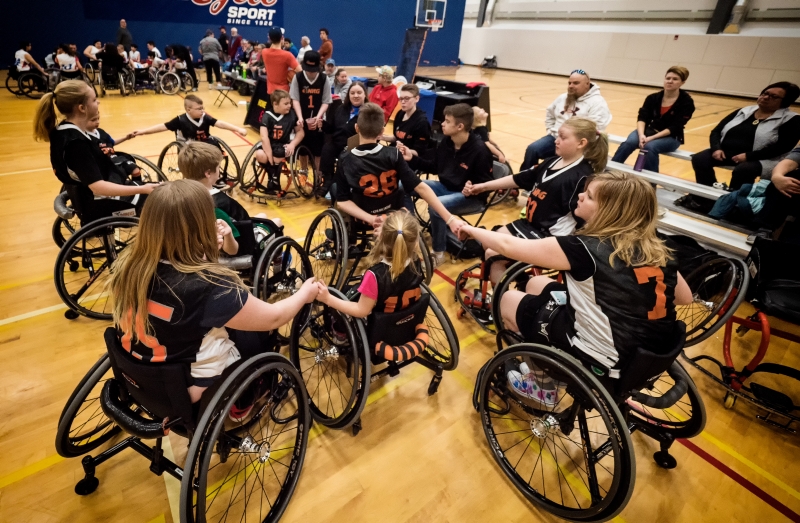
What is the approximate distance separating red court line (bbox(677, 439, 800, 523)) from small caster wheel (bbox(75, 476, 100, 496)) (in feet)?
10.1

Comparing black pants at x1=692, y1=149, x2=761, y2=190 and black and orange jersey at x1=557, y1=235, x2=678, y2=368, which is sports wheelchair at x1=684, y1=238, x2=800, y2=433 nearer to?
black and orange jersey at x1=557, y1=235, x2=678, y2=368

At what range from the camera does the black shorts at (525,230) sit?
9.38ft

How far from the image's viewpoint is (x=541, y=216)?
9.50ft

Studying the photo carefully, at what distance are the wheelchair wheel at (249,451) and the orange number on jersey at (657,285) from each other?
147 cm

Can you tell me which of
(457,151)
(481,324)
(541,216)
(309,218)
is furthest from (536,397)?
(309,218)

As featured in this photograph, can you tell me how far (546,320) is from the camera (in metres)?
2.02

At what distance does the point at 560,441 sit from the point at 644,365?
34.2 inches

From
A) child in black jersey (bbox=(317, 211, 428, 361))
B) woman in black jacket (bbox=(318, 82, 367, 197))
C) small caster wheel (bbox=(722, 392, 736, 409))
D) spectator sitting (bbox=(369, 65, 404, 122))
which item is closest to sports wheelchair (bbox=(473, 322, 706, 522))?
small caster wheel (bbox=(722, 392, 736, 409))

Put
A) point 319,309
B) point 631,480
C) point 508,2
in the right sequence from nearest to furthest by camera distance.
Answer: point 631,480 → point 319,309 → point 508,2

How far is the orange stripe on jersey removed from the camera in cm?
130

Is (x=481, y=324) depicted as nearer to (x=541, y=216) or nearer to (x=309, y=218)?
(x=541, y=216)

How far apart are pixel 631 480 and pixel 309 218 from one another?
392 cm

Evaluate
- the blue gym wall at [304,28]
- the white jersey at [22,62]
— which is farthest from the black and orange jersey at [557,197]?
the blue gym wall at [304,28]

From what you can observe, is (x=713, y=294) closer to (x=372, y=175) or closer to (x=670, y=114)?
(x=670, y=114)
